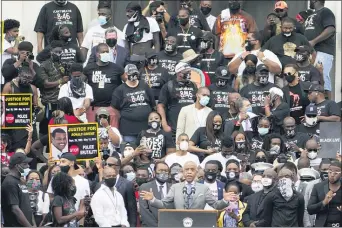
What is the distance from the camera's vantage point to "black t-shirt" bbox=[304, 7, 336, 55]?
4162 centimetres

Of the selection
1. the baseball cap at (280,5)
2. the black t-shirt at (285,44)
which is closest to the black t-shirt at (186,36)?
the black t-shirt at (285,44)

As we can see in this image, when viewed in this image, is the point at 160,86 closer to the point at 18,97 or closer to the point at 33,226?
the point at 18,97

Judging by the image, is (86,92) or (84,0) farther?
(84,0)

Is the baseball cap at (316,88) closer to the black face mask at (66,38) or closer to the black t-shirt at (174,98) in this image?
the black t-shirt at (174,98)

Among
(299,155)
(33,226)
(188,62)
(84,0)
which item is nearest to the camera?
(33,226)

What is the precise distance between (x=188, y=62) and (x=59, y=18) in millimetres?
2998

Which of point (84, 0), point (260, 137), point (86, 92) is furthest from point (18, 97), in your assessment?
point (84, 0)

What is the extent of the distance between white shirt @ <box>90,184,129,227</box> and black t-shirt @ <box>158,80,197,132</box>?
158 inches

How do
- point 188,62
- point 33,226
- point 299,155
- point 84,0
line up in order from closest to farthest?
point 33,226
point 299,155
point 188,62
point 84,0

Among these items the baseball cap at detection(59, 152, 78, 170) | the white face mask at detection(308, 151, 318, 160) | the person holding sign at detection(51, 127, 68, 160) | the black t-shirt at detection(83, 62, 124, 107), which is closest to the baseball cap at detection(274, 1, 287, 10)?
the black t-shirt at detection(83, 62, 124, 107)

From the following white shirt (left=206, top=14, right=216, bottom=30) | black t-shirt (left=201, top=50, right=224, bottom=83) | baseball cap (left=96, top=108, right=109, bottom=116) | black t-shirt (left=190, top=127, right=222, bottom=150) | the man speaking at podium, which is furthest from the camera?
white shirt (left=206, top=14, right=216, bottom=30)

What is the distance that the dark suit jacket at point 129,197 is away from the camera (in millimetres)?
35344

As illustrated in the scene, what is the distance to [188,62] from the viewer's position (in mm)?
39969

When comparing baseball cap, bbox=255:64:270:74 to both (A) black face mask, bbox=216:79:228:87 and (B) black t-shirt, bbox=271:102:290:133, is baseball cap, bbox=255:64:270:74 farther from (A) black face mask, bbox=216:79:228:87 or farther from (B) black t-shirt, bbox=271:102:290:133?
(B) black t-shirt, bbox=271:102:290:133
